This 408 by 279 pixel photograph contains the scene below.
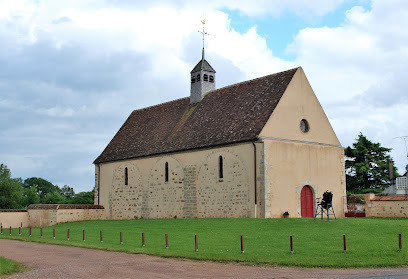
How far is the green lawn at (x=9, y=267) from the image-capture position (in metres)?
14.6

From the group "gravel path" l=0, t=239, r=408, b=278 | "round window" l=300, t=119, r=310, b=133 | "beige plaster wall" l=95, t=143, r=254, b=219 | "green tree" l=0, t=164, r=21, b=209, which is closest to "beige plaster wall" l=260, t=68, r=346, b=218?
"round window" l=300, t=119, r=310, b=133

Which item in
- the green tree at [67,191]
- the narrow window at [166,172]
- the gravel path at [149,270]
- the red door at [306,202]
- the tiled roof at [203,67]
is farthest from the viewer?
the green tree at [67,191]

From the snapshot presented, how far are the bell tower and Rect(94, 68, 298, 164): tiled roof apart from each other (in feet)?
2.12

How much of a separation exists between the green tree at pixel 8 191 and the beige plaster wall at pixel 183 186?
12.4 metres

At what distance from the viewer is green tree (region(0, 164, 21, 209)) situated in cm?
5164

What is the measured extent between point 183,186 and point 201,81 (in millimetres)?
9195

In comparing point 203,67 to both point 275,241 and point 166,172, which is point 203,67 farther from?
point 275,241

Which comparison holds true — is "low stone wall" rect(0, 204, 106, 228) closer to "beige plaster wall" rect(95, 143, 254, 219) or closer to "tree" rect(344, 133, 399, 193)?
"beige plaster wall" rect(95, 143, 254, 219)

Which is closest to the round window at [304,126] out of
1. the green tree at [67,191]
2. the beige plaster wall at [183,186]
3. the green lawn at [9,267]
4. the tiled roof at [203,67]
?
the beige plaster wall at [183,186]

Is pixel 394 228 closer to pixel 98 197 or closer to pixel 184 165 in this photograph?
pixel 184 165

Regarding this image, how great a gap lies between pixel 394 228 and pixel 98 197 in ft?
94.3

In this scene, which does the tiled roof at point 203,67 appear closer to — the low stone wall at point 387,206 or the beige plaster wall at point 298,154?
the beige plaster wall at point 298,154

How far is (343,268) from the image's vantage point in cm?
1477

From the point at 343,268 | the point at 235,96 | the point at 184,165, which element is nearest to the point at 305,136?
the point at 235,96
